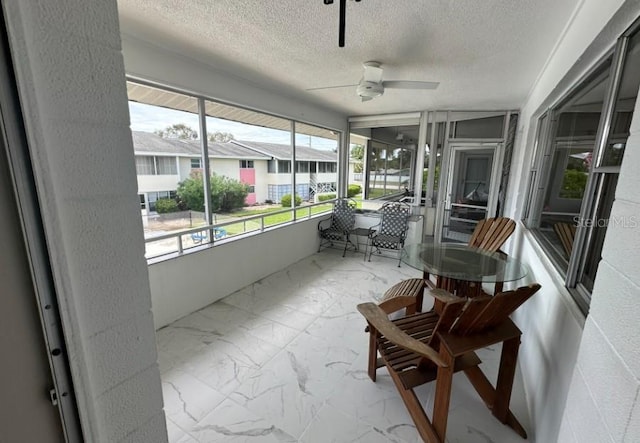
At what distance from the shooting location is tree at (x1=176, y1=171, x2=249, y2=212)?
2.82 metres

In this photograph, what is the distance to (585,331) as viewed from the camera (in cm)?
90

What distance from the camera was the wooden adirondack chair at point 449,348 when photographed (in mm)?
1396

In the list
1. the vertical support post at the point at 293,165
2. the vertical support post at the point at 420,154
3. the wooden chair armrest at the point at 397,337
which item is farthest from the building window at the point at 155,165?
the vertical support post at the point at 420,154

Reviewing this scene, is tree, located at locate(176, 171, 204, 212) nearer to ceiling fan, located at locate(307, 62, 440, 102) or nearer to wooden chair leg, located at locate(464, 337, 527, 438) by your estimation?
ceiling fan, located at locate(307, 62, 440, 102)

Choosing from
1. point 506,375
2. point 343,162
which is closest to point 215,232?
point 506,375

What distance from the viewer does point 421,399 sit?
1.85 m

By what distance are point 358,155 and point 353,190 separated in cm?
73

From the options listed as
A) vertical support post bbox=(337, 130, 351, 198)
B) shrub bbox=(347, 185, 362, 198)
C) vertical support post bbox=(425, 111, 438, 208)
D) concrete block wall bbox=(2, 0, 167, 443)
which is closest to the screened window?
vertical support post bbox=(337, 130, 351, 198)

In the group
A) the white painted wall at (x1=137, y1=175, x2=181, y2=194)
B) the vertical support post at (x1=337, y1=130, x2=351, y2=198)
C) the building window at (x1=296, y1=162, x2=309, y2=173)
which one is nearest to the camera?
the white painted wall at (x1=137, y1=175, x2=181, y2=194)

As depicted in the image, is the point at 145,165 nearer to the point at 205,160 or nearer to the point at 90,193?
the point at 205,160

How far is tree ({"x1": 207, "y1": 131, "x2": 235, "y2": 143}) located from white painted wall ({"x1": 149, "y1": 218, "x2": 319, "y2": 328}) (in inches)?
45.3

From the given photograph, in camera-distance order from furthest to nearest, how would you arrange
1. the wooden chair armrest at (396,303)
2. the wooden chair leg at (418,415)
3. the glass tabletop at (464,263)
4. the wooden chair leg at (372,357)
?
the wooden chair armrest at (396,303), the glass tabletop at (464,263), the wooden chair leg at (372,357), the wooden chair leg at (418,415)

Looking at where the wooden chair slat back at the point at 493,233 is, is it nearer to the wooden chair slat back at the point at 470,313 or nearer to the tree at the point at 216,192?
the wooden chair slat back at the point at 470,313

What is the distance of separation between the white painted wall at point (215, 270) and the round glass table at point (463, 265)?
1889mm
